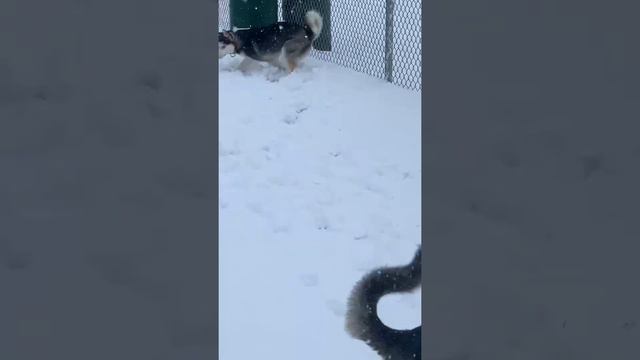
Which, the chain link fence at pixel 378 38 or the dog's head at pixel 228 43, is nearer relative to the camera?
the chain link fence at pixel 378 38

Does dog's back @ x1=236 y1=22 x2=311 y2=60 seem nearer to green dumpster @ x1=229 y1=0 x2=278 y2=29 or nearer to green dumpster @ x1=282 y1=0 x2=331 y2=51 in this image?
green dumpster @ x1=282 y1=0 x2=331 y2=51

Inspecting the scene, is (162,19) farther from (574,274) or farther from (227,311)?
(227,311)

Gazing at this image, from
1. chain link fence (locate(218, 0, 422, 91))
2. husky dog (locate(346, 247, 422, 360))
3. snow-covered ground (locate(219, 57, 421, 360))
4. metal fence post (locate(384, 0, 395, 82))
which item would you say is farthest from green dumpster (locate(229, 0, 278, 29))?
husky dog (locate(346, 247, 422, 360))

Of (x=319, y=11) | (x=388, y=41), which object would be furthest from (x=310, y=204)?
(x=319, y=11)

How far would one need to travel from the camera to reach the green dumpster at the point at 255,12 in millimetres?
10977

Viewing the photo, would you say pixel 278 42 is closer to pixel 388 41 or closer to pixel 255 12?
pixel 388 41

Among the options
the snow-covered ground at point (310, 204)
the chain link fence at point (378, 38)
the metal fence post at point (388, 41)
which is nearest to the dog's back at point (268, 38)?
the snow-covered ground at point (310, 204)

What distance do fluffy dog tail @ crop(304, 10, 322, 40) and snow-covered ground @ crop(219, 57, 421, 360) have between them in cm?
33

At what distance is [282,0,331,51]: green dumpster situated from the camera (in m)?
10.1

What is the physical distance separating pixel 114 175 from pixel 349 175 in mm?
5452

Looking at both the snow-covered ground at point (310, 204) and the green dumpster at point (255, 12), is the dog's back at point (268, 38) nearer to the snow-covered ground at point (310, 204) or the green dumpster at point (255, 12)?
the snow-covered ground at point (310, 204)

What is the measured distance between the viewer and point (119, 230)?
118 cm

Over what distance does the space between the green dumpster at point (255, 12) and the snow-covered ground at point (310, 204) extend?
1709 millimetres

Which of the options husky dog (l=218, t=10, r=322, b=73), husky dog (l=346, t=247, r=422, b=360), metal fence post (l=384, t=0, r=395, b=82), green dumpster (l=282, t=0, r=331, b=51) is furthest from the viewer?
green dumpster (l=282, t=0, r=331, b=51)
